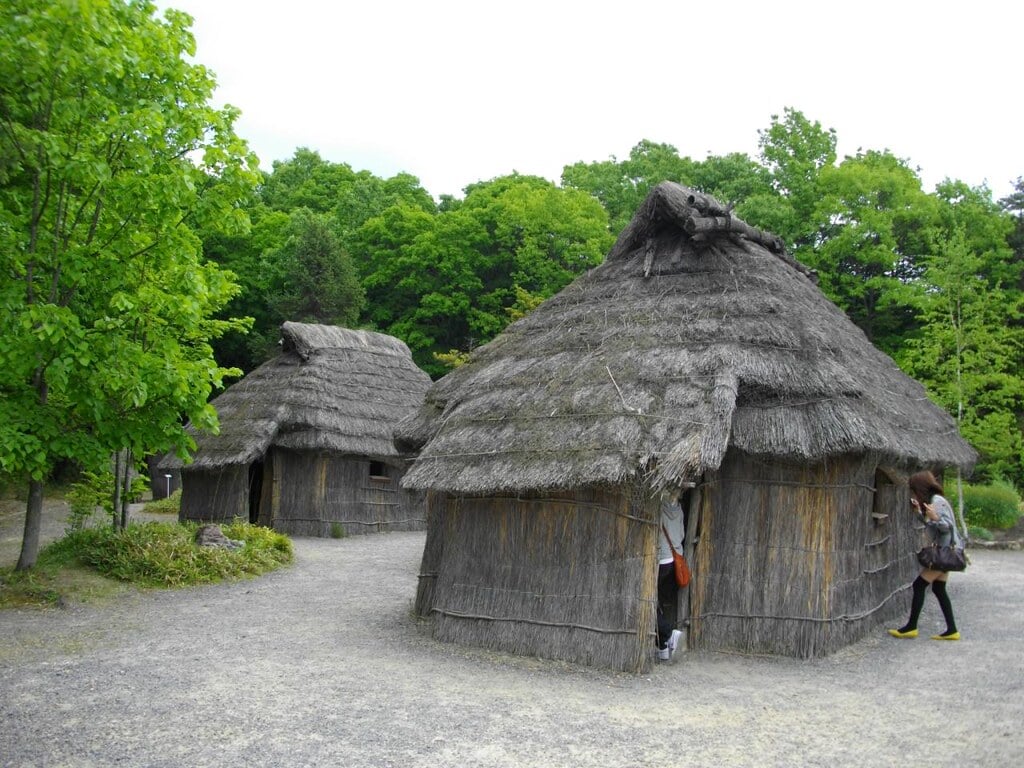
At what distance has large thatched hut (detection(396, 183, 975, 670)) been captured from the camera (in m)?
8.60

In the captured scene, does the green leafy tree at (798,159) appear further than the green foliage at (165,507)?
Yes

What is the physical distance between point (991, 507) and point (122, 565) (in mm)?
19988

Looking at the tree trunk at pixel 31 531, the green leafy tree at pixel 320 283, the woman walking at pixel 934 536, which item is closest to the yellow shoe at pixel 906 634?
the woman walking at pixel 934 536

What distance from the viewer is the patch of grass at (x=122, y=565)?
11305 millimetres

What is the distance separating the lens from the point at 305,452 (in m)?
20.5

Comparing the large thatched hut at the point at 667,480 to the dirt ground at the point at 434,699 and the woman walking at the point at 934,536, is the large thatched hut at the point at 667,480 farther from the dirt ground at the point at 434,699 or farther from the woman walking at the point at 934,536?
the dirt ground at the point at 434,699

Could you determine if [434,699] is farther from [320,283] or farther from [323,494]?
[320,283]

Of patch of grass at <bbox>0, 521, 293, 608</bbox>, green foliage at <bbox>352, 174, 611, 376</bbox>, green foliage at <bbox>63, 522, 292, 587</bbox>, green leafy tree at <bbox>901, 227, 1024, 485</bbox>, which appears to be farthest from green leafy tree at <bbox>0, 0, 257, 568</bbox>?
green foliage at <bbox>352, 174, 611, 376</bbox>

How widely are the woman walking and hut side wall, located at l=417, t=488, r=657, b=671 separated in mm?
3971

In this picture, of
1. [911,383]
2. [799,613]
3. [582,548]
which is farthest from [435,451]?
[911,383]

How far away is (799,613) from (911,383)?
24.1ft

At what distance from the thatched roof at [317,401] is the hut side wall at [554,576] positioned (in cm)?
1085

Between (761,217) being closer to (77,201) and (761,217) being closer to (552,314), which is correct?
(552,314)

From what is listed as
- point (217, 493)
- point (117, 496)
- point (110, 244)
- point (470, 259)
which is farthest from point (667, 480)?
point (470, 259)
